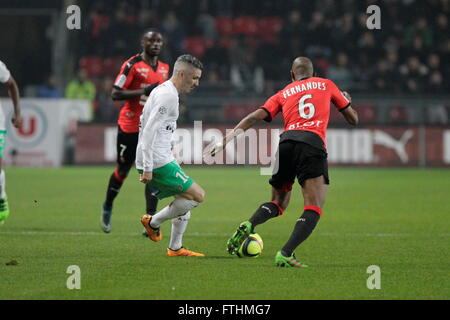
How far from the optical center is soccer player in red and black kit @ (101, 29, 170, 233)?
10797mm

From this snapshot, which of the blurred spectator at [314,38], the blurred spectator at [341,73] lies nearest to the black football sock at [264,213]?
the blurred spectator at [314,38]

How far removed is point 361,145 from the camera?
2316cm

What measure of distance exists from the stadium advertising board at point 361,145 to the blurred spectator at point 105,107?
7.46ft

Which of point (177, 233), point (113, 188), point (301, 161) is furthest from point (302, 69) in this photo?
point (113, 188)

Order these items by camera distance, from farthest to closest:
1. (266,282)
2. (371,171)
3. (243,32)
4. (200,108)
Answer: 1. (243,32)
2. (200,108)
3. (371,171)
4. (266,282)

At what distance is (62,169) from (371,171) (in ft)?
25.0

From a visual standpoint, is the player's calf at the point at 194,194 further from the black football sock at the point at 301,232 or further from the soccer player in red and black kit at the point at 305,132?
the black football sock at the point at 301,232

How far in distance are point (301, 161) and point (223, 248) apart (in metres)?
1.59

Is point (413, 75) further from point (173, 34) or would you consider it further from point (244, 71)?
point (173, 34)

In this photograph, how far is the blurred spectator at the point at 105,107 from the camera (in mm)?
24006

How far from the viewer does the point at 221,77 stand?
26.3 meters
